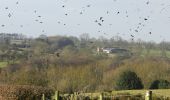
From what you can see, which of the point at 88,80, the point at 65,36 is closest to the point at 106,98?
the point at 88,80

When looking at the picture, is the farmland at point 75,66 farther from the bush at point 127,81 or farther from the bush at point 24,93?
the bush at point 24,93

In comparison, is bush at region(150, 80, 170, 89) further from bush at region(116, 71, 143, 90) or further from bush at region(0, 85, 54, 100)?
bush at region(0, 85, 54, 100)

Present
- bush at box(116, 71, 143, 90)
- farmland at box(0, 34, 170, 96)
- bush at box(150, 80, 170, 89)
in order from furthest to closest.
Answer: farmland at box(0, 34, 170, 96) < bush at box(150, 80, 170, 89) < bush at box(116, 71, 143, 90)

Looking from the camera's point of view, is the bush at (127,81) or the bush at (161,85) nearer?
the bush at (127,81)

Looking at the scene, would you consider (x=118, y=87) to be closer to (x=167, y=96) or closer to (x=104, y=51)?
(x=167, y=96)

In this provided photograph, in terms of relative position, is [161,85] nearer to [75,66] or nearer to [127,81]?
[127,81]

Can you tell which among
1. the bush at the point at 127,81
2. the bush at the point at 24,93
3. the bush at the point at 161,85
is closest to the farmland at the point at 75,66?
the bush at the point at 161,85

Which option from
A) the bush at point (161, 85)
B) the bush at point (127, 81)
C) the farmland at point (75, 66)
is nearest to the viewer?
the bush at point (127, 81)

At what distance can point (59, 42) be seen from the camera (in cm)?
12581

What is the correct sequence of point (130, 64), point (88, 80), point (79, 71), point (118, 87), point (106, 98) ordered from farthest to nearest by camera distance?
point (130, 64)
point (79, 71)
point (88, 80)
point (118, 87)
point (106, 98)

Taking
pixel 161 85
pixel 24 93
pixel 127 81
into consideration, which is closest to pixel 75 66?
pixel 127 81

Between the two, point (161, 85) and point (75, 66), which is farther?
point (75, 66)

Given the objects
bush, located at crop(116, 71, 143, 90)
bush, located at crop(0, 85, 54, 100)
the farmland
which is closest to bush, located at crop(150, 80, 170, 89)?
the farmland

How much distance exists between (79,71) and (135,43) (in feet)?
198
